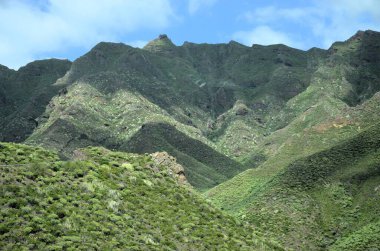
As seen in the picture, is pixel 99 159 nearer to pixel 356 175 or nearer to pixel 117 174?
pixel 117 174

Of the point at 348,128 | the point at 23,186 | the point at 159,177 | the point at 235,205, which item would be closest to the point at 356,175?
the point at 235,205

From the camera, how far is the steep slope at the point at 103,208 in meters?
35.5

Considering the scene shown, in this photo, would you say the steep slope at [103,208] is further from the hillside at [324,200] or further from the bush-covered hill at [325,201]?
the bush-covered hill at [325,201]

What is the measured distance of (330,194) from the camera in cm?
10650

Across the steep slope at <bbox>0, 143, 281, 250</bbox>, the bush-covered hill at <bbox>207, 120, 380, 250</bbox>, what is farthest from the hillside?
the steep slope at <bbox>0, 143, 281, 250</bbox>

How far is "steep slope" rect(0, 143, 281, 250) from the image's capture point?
116 ft

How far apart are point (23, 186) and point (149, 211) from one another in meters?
10.7

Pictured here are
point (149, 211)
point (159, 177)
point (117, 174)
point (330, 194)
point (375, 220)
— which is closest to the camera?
point (149, 211)

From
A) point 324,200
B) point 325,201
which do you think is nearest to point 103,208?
point 325,201

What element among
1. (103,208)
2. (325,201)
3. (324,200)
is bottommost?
(103,208)

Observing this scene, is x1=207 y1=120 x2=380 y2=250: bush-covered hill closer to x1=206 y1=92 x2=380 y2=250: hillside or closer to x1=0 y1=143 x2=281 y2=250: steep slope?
x1=206 y1=92 x2=380 y2=250: hillside

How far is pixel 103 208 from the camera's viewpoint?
41.5m

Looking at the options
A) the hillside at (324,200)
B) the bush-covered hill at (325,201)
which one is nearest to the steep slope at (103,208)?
the hillside at (324,200)

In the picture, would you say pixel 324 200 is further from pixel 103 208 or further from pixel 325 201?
pixel 103 208
